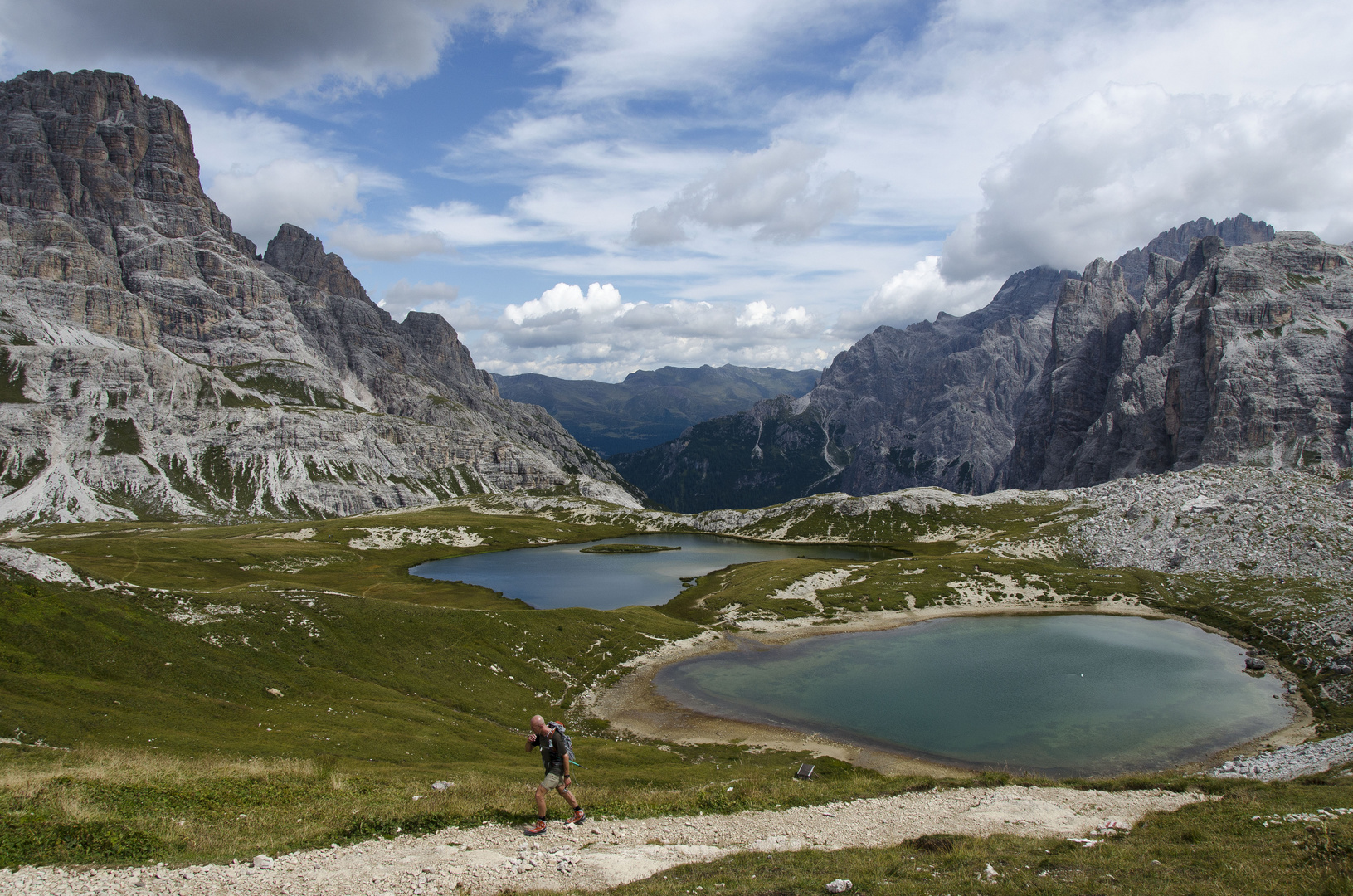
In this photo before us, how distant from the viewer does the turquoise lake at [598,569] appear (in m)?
120

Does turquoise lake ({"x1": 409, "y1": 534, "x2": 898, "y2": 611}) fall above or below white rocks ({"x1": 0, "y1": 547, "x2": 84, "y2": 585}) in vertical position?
below

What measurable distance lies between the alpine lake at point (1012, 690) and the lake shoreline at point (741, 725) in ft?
3.44

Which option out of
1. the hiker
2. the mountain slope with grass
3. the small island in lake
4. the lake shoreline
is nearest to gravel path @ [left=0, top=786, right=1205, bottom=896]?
the hiker

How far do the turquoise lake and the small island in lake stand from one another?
420 cm

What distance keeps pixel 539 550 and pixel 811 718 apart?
14492 centimetres

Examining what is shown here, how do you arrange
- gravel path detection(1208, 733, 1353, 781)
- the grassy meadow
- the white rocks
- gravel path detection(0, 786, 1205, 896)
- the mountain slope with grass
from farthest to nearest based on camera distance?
the white rocks < gravel path detection(1208, 733, 1353, 781) < the mountain slope with grass < the grassy meadow < gravel path detection(0, 786, 1205, 896)

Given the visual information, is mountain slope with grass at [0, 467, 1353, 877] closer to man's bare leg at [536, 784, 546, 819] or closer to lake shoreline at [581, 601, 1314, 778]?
man's bare leg at [536, 784, 546, 819]

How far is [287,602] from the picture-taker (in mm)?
64250

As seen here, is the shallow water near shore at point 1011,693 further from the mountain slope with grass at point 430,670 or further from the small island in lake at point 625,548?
the small island in lake at point 625,548

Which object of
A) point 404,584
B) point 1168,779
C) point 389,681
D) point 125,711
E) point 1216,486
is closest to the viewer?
point 1168,779

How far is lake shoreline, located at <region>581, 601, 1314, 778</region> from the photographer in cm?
4925

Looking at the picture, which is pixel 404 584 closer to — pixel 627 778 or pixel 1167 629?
pixel 627 778

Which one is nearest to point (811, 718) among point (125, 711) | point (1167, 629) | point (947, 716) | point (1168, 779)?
point (947, 716)

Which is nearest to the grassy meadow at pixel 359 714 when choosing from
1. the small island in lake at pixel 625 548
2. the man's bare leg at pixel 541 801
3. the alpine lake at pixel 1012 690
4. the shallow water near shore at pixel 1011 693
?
the man's bare leg at pixel 541 801
